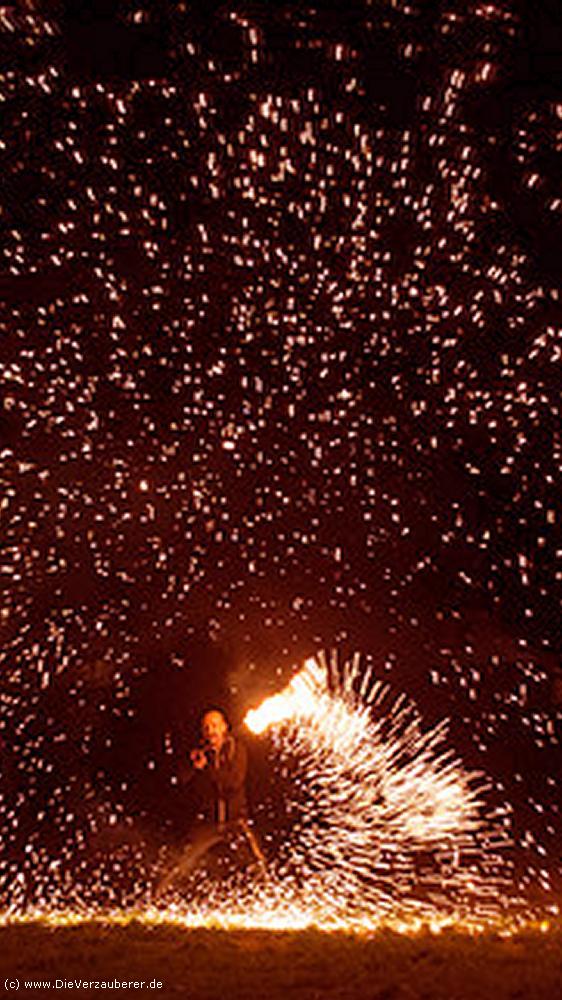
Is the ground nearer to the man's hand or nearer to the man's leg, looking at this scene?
the man's leg

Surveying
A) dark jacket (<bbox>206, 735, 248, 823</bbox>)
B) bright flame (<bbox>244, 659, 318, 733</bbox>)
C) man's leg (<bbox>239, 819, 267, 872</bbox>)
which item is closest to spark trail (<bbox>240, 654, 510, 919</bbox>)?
bright flame (<bbox>244, 659, 318, 733</bbox>)

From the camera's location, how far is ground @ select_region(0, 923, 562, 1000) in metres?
3.58

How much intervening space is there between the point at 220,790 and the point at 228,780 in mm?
75

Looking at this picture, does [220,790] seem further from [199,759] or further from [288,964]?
[288,964]

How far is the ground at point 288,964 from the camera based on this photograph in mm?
3584

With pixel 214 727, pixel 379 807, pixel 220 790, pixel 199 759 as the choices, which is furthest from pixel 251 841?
pixel 379 807

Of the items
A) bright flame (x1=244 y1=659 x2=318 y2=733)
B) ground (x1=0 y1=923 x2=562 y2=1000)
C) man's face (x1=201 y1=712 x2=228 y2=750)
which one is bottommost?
ground (x1=0 y1=923 x2=562 y2=1000)

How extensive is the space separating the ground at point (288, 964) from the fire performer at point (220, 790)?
1.70 m

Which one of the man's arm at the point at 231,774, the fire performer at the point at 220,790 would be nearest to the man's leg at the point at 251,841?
the fire performer at the point at 220,790

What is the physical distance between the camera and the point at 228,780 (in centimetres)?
689

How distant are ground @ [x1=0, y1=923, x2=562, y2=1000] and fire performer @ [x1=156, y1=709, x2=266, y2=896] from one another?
170 centimetres

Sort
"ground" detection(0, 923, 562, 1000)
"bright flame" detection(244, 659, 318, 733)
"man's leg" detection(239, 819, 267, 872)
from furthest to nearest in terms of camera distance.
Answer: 1. "bright flame" detection(244, 659, 318, 733)
2. "man's leg" detection(239, 819, 267, 872)
3. "ground" detection(0, 923, 562, 1000)

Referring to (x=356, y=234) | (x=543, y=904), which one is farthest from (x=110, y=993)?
(x=356, y=234)

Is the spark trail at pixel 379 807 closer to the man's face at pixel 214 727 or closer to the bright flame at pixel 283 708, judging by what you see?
the bright flame at pixel 283 708
